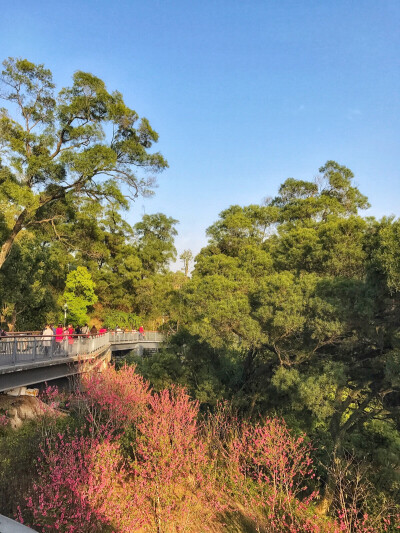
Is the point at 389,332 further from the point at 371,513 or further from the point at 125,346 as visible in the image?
the point at 125,346

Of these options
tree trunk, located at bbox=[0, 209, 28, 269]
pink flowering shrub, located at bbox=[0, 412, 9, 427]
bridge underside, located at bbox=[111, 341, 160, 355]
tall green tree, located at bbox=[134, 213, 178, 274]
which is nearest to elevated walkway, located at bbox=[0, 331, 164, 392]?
pink flowering shrub, located at bbox=[0, 412, 9, 427]

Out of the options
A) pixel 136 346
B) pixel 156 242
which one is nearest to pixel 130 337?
pixel 136 346

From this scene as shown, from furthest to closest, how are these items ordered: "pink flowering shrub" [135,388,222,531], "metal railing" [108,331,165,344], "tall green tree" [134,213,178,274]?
"tall green tree" [134,213,178,274] → "metal railing" [108,331,165,344] → "pink flowering shrub" [135,388,222,531]

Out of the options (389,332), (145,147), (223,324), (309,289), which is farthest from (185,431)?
(145,147)

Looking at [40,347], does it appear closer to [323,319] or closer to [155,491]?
[155,491]

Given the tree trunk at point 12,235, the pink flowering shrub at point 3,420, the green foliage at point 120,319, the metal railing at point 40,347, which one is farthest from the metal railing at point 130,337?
the pink flowering shrub at point 3,420

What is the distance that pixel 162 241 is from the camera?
169 ft

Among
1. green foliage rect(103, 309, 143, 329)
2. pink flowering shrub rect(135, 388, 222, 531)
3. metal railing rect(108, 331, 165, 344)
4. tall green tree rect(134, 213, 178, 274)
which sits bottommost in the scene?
pink flowering shrub rect(135, 388, 222, 531)

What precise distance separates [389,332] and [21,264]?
18782 mm

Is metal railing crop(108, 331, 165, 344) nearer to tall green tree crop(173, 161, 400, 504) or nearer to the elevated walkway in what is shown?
the elevated walkway

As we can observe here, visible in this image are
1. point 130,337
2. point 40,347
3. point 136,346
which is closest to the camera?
point 40,347

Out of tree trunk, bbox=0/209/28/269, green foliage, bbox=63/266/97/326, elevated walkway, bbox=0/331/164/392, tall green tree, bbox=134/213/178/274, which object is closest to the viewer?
elevated walkway, bbox=0/331/164/392

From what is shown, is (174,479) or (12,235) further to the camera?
(12,235)

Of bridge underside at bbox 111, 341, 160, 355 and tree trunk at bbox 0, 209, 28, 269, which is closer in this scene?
tree trunk at bbox 0, 209, 28, 269
